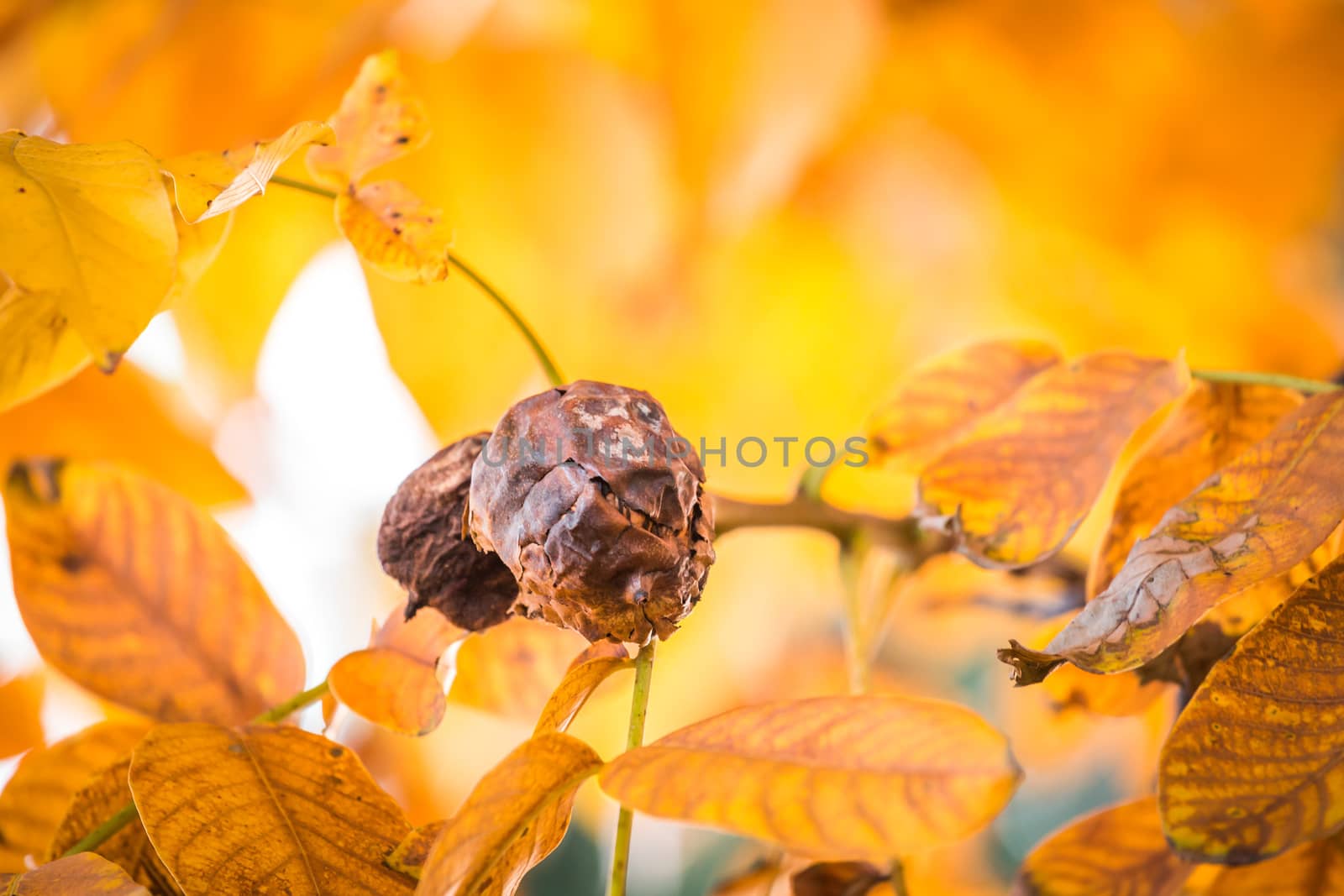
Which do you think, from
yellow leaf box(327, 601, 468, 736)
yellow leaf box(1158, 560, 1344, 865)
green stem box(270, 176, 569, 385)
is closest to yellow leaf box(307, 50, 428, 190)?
green stem box(270, 176, 569, 385)

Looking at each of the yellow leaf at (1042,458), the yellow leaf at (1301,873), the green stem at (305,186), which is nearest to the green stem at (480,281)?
the green stem at (305,186)

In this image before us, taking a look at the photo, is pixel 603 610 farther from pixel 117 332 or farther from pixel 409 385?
pixel 409 385

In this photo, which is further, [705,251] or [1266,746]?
[705,251]

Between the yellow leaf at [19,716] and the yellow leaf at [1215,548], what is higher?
the yellow leaf at [19,716]

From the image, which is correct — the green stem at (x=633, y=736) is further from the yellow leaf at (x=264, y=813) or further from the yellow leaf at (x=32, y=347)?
the yellow leaf at (x=32, y=347)

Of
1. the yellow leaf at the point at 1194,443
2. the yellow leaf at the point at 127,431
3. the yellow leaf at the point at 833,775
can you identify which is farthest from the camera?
the yellow leaf at the point at 127,431

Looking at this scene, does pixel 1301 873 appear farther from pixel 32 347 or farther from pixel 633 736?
pixel 32 347

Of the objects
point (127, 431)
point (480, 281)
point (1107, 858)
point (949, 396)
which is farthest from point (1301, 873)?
point (127, 431)
